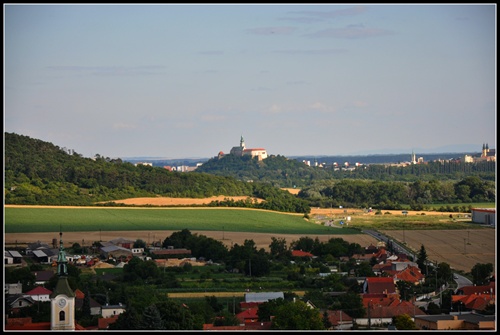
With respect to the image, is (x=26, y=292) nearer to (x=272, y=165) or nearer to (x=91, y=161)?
(x=91, y=161)

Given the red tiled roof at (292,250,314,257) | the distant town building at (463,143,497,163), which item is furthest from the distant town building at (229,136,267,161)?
the red tiled roof at (292,250,314,257)

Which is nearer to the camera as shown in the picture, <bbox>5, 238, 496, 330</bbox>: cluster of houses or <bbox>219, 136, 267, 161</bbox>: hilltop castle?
<bbox>5, 238, 496, 330</bbox>: cluster of houses

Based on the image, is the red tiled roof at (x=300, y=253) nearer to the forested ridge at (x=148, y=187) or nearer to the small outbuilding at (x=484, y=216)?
the small outbuilding at (x=484, y=216)

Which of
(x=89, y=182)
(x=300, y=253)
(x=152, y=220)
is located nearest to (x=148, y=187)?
(x=89, y=182)

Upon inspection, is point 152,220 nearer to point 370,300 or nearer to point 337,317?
point 370,300

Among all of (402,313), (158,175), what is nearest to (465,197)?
(158,175)

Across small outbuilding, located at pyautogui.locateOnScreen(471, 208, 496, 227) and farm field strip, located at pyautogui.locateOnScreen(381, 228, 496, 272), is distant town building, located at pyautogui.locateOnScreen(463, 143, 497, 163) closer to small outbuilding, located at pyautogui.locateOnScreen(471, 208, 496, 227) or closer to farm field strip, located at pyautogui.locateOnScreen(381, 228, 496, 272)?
small outbuilding, located at pyautogui.locateOnScreen(471, 208, 496, 227)
